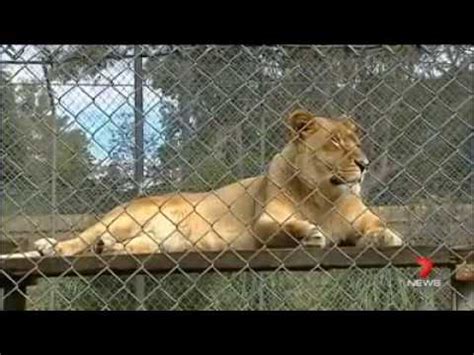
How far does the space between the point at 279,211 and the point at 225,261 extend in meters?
0.53

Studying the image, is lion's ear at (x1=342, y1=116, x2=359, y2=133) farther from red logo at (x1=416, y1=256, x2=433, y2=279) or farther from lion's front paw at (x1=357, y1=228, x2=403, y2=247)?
red logo at (x1=416, y1=256, x2=433, y2=279)

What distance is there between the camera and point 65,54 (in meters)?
2.01

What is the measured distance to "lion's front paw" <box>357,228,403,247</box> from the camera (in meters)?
2.32

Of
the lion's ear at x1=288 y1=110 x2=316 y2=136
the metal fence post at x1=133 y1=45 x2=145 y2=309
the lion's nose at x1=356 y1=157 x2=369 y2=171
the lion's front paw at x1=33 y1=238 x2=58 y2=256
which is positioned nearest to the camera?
the metal fence post at x1=133 y1=45 x2=145 y2=309

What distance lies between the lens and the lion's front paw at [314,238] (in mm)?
2268

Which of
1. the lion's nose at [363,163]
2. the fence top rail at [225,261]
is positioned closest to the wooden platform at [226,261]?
the fence top rail at [225,261]

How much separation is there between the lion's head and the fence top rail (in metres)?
0.40

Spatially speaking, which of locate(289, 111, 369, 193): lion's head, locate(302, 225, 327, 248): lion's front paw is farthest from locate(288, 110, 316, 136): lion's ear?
locate(302, 225, 327, 248): lion's front paw

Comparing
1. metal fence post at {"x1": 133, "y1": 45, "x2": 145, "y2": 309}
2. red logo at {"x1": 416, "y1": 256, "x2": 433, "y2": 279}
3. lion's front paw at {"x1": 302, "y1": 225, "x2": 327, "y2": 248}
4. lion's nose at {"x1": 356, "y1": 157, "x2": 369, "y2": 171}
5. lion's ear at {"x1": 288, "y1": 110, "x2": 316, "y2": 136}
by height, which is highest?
lion's ear at {"x1": 288, "y1": 110, "x2": 316, "y2": 136}

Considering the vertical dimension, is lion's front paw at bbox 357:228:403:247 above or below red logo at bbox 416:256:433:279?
above

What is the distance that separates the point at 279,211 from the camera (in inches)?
98.5

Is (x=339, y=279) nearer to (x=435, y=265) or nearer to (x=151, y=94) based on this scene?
(x=435, y=265)

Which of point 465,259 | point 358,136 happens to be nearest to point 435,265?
point 465,259

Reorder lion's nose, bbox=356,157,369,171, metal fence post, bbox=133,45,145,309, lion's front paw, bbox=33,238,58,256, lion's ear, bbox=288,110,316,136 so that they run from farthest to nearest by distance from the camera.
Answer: lion's ear, bbox=288,110,316,136
lion's nose, bbox=356,157,369,171
lion's front paw, bbox=33,238,58,256
metal fence post, bbox=133,45,145,309
